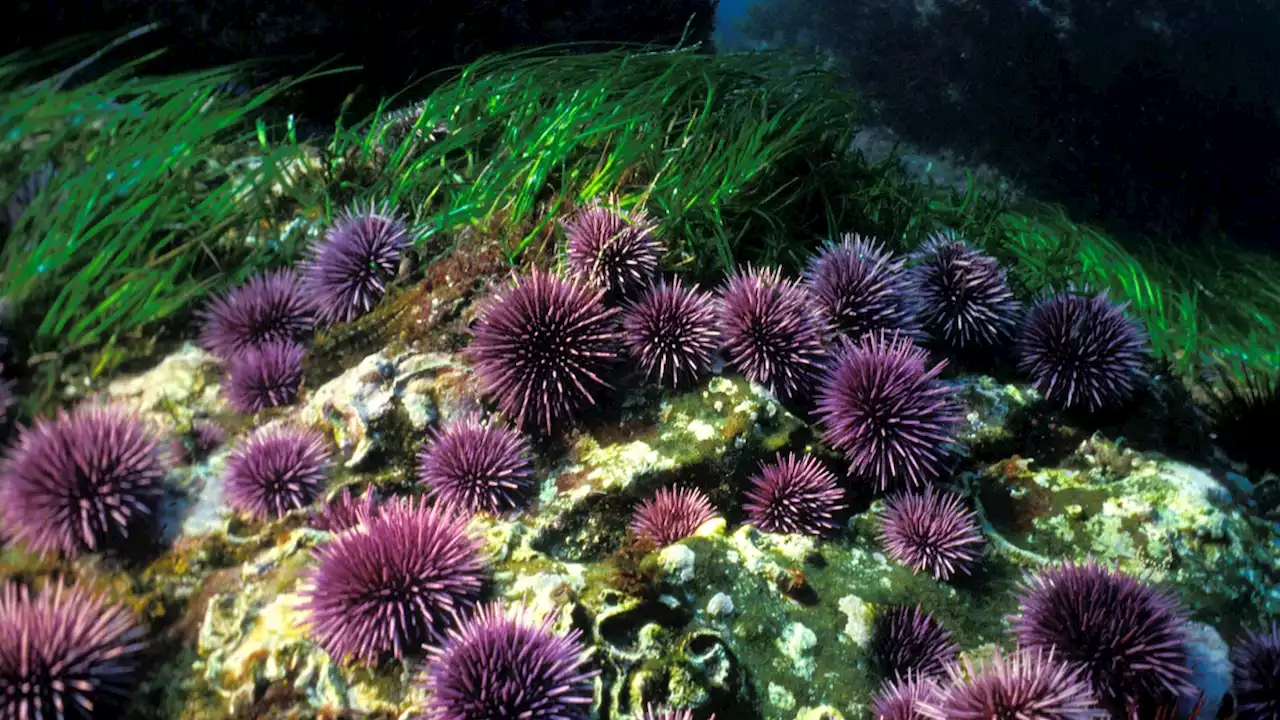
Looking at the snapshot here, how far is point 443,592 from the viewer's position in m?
2.64

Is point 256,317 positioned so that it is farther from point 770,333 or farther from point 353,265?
point 770,333

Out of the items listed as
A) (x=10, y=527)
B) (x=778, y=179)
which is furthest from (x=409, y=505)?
(x=778, y=179)

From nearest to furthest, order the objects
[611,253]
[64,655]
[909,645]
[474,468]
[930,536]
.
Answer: [64,655]
[474,468]
[909,645]
[930,536]
[611,253]

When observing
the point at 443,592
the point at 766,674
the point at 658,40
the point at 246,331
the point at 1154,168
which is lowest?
the point at 1154,168

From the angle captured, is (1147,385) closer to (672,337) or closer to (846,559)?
(846,559)

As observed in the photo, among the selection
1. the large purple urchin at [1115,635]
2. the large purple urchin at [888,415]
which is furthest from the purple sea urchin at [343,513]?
the large purple urchin at [1115,635]

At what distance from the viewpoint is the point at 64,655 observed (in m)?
2.33

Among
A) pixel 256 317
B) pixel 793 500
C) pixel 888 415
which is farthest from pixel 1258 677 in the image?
pixel 256 317

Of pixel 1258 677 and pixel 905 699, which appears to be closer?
pixel 905 699

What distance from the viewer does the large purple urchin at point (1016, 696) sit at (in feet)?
8.49

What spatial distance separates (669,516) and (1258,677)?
8.90 feet

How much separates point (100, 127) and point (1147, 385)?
599cm

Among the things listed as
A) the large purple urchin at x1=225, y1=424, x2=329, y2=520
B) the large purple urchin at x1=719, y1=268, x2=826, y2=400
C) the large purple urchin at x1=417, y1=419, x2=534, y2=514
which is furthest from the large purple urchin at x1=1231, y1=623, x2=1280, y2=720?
the large purple urchin at x1=225, y1=424, x2=329, y2=520

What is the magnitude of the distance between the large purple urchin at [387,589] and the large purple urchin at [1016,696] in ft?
5.90
